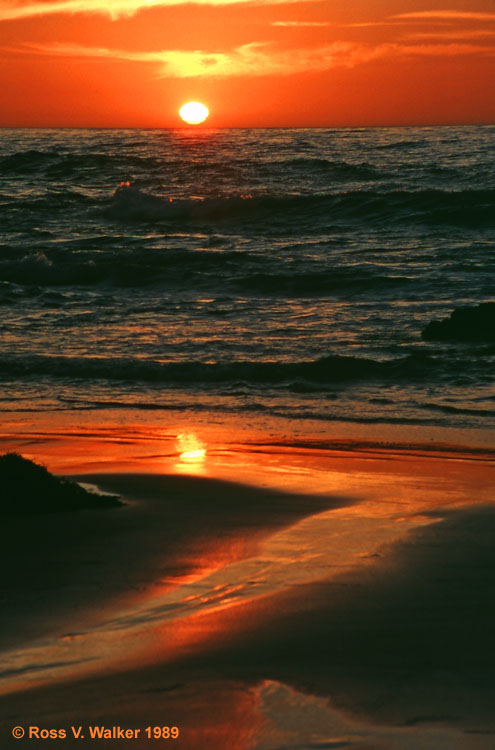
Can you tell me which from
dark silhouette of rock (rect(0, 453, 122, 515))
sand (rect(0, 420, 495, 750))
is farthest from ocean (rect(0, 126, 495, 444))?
dark silhouette of rock (rect(0, 453, 122, 515))

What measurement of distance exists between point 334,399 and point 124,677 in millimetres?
6653

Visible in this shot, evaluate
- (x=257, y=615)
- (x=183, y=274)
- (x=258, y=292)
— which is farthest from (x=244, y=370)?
(x=183, y=274)

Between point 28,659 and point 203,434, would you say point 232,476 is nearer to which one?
point 203,434

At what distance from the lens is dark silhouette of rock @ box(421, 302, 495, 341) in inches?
498

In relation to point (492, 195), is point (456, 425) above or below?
below

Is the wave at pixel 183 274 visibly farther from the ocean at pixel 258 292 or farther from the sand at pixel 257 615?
the sand at pixel 257 615

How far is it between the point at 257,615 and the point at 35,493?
2.10m

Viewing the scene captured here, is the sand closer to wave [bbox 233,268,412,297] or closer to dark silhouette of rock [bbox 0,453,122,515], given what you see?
dark silhouette of rock [bbox 0,453,122,515]

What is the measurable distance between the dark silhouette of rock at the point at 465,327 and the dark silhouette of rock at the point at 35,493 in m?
7.73

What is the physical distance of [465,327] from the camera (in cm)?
1289

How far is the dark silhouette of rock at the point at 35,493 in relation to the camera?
5668 millimetres

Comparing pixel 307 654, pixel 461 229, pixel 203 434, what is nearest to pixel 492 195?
pixel 461 229

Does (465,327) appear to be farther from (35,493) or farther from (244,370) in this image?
(35,493)

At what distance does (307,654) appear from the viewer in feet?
12.3
